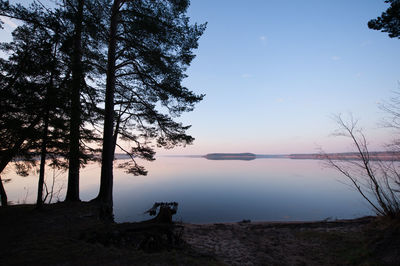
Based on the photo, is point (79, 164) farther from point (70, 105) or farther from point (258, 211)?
point (258, 211)

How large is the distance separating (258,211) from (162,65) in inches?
756

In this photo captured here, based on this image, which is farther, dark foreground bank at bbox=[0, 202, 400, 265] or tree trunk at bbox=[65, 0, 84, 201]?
tree trunk at bbox=[65, 0, 84, 201]

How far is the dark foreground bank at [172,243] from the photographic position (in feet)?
12.6

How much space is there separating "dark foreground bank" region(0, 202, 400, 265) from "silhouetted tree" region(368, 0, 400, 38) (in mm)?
6467

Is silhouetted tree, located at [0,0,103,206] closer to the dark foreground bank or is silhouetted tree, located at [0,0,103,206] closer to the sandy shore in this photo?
the dark foreground bank

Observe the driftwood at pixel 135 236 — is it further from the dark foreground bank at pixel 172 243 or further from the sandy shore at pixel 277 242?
the sandy shore at pixel 277 242

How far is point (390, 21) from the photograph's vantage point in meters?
5.38

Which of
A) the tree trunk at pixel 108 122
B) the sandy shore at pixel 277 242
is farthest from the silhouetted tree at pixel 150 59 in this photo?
the sandy shore at pixel 277 242

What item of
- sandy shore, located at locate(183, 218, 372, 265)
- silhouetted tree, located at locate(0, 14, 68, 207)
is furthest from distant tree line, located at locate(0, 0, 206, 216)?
sandy shore, located at locate(183, 218, 372, 265)

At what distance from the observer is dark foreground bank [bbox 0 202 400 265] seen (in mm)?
3830

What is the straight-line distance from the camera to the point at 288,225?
29.2ft

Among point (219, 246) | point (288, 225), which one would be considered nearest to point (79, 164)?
point (219, 246)

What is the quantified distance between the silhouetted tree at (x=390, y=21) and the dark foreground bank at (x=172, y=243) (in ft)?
21.2

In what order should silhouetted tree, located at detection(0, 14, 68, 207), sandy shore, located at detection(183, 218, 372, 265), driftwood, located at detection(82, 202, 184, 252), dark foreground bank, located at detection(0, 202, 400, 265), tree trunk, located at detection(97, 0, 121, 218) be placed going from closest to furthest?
dark foreground bank, located at detection(0, 202, 400, 265) < driftwood, located at detection(82, 202, 184, 252) < sandy shore, located at detection(183, 218, 372, 265) < silhouetted tree, located at detection(0, 14, 68, 207) < tree trunk, located at detection(97, 0, 121, 218)
